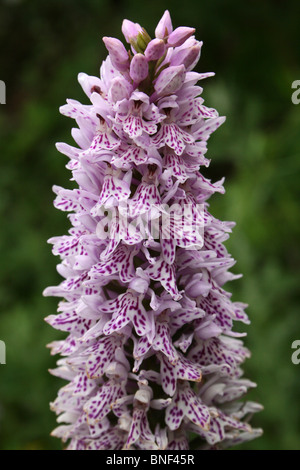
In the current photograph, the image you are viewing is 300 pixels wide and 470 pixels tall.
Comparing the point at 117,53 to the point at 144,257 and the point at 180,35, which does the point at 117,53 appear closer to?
the point at 180,35

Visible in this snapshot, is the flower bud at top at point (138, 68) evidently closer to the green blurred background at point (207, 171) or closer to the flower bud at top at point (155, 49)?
the flower bud at top at point (155, 49)

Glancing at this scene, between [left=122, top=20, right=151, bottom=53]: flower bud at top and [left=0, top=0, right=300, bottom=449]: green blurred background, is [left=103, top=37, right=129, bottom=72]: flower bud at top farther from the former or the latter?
[left=0, top=0, right=300, bottom=449]: green blurred background

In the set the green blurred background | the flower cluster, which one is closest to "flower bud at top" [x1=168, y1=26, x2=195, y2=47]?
the flower cluster

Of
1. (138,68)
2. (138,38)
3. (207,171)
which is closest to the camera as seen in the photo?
(138,68)

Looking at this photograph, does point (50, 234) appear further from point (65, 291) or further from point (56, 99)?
point (65, 291)

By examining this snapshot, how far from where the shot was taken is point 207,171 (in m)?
8.17

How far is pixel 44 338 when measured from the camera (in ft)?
14.9

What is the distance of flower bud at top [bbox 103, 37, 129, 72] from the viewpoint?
7.64ft

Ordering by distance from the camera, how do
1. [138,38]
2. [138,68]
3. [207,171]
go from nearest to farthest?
[138,68] < [138,38] < [207,171]

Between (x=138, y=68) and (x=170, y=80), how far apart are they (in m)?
0.13

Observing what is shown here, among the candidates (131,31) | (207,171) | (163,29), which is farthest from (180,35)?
(207,171)

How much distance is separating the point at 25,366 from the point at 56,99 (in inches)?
180

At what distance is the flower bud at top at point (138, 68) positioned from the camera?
2.29m
